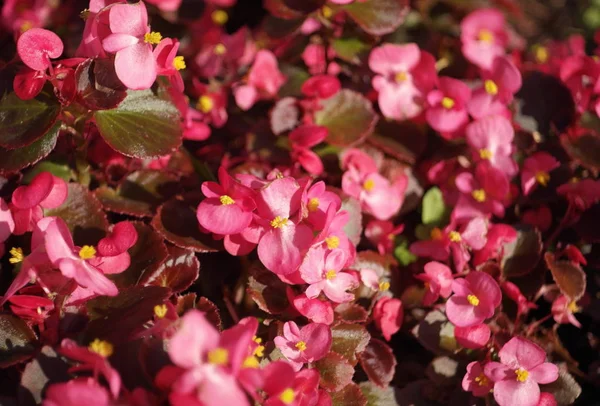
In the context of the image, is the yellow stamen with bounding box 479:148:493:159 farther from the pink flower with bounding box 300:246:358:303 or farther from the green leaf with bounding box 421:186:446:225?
the pink flower with bounding box 300:246:358:303

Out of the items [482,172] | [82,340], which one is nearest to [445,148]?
[482,172]

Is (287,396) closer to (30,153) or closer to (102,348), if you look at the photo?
(102,348)

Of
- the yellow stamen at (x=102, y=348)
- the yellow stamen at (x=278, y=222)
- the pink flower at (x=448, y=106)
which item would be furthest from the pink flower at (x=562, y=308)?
the yellow stamen at (x=102, y=348)

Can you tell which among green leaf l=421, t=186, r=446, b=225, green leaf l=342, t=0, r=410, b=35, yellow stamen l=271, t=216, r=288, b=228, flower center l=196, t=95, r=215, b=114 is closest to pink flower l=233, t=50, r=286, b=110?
flower center l=196, t=95, r=215, b=114

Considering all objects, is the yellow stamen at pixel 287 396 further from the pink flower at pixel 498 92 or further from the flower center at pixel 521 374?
the pink flower at pixel 498 92

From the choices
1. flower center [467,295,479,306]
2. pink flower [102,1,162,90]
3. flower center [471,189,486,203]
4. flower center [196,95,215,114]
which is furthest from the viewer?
flower center [196,95,215,114]

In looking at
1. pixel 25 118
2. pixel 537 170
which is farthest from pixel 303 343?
pixel 537 170
